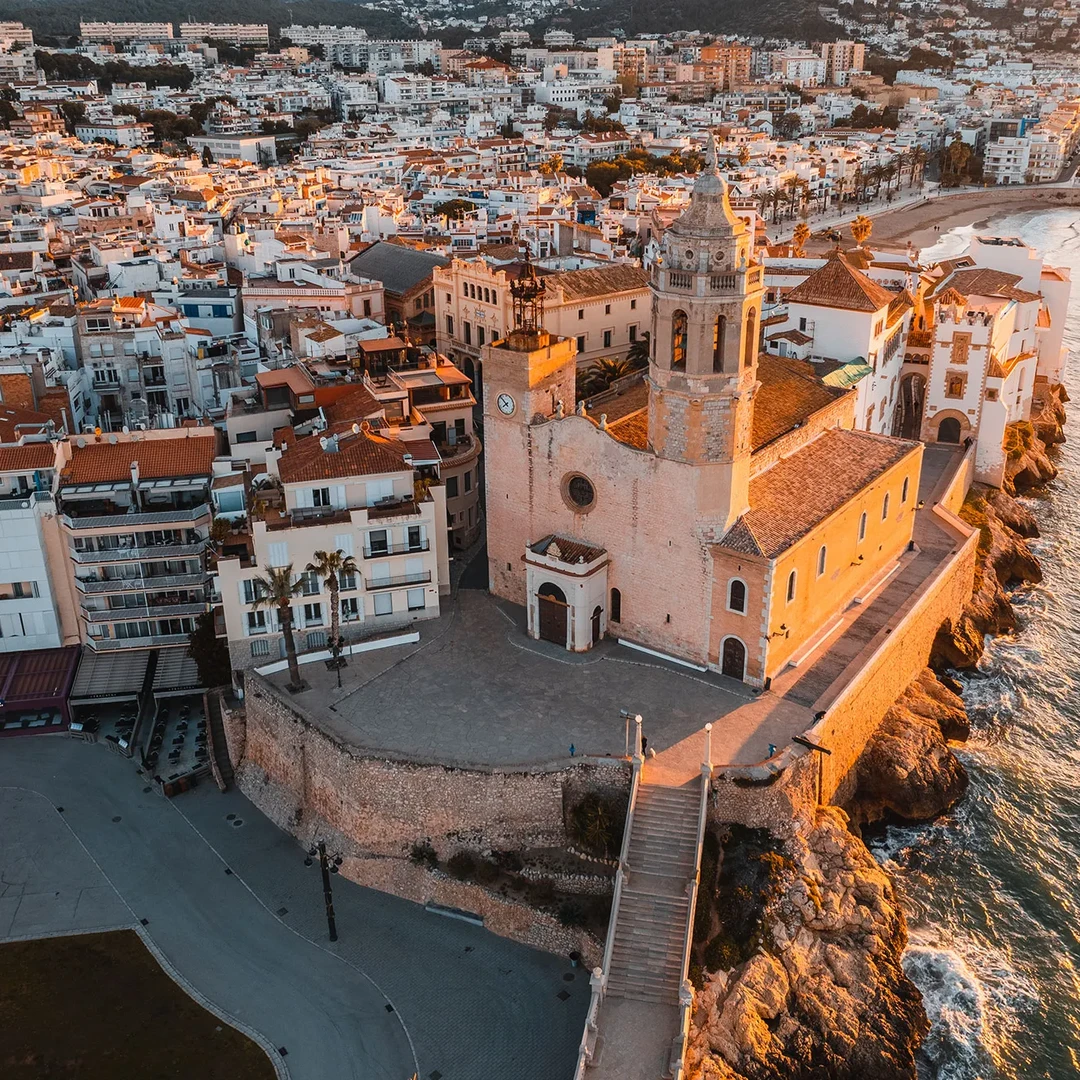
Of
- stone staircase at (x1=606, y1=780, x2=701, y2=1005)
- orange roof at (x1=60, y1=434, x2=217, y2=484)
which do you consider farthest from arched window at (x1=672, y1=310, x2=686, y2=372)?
orange roof at (x1=60, y1=434, x2=217, y2=484)

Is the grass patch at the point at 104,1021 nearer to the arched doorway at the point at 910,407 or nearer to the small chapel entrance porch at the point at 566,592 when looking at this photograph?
the small chapel entrance porch at the point at 566,592

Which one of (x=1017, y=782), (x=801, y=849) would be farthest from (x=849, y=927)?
(x=1017, y=782)

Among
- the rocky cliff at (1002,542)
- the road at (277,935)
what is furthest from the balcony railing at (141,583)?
the rocky cliff at (1002,542)

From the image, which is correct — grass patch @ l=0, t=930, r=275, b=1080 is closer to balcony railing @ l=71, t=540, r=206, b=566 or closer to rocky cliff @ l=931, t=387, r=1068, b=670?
balcony railing @ l=71, t=540, r=206, b=566

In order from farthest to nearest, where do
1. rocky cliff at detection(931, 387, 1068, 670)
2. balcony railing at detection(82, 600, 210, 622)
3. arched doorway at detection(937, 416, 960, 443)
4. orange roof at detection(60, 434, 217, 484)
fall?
arched doorway at detection(937, 416, 960, 443) < rocky cliff at detection(931, 387, 1068, 670) < orange roof at detection(60, 434, 217, 484) < balcony railing at detection(82, 600, 210, 622)

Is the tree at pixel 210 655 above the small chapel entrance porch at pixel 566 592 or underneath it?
underneath

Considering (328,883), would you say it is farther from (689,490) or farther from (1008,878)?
(1008,878)

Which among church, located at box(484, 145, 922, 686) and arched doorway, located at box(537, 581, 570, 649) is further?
arched doorway, located at box(537, 581, 570, 649)

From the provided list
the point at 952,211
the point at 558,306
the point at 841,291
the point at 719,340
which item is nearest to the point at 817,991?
the point at 719,340

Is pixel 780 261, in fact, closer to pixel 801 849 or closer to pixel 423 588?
pixel 423 588
